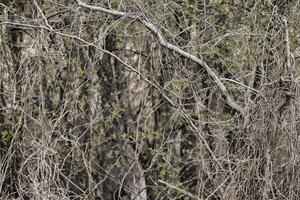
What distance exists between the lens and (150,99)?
4.81 meters

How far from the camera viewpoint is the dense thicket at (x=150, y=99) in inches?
162

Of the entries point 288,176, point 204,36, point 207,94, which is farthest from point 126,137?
point 288,176

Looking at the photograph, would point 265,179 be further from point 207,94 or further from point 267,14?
point 267,14

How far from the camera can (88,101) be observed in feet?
15.7

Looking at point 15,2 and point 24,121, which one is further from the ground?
point 15,2

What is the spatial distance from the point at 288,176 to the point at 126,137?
1.48m

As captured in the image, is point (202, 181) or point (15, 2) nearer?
point (202, 181)

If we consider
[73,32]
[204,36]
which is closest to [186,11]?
[204,36]

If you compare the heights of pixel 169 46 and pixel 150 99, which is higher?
pixel 169 46

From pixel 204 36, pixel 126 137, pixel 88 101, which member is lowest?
pixel 126 137

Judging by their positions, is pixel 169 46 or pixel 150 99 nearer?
pixel 169 46

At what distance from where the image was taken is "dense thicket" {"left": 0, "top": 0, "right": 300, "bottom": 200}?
411 cm

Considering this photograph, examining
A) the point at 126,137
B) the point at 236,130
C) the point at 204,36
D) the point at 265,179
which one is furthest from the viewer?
the point at 126,137

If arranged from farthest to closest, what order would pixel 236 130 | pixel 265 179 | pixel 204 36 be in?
1. pixel 204 36
2. pixel 236 130
3. pixel 265 179
